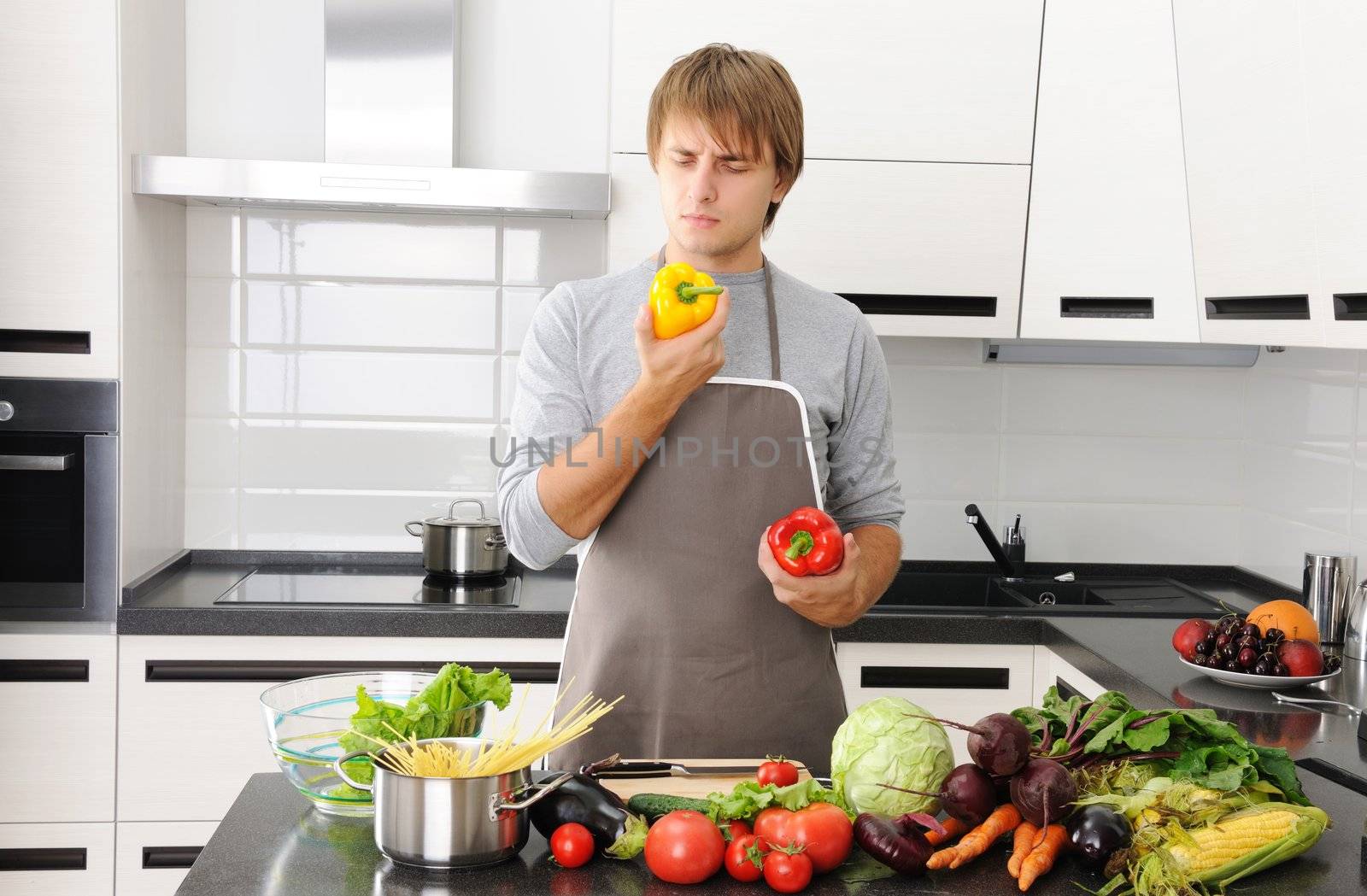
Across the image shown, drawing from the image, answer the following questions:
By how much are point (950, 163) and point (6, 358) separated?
74.0 inches

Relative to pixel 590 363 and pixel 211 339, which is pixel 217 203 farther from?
pixel 590 363

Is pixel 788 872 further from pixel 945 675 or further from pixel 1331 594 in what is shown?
pixel 1331 594

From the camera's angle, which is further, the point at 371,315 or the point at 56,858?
the point at 371,315

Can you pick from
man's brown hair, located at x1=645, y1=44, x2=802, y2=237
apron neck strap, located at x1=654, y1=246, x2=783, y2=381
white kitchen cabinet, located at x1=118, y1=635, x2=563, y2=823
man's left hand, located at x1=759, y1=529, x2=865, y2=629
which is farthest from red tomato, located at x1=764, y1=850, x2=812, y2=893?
white kitchen cabinet, located at x1=118, y1=635, x2=563, y2=823

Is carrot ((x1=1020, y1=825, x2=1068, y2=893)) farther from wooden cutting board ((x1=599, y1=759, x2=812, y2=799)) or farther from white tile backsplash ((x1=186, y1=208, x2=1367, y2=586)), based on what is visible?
white tile backsplash ((x1=186, y1=208, x2=1367, y2=586))

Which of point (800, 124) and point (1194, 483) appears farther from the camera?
point (1194, 483)

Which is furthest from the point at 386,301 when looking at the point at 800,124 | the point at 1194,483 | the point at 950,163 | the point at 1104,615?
the point at 1194,483

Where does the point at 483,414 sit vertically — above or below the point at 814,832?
above

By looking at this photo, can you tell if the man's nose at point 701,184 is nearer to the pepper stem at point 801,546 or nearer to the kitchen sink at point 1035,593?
the pepper stem at point 801,546

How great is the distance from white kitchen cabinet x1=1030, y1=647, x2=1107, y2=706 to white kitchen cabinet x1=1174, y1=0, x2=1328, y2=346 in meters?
0.70

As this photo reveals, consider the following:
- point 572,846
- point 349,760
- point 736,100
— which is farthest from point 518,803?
point 736,100

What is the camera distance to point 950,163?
8.53 feet

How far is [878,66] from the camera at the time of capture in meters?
2.57

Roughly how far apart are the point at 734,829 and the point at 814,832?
0.24 ft
